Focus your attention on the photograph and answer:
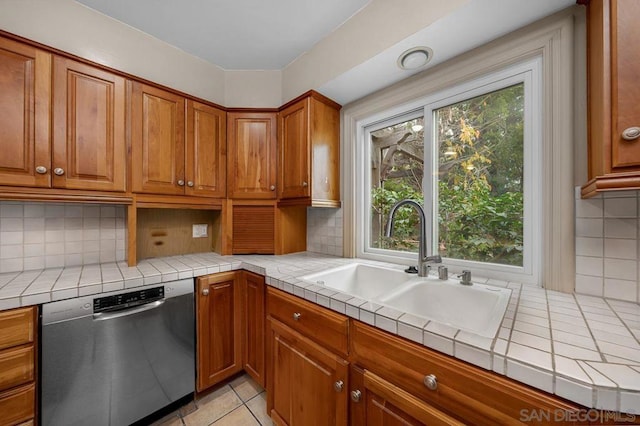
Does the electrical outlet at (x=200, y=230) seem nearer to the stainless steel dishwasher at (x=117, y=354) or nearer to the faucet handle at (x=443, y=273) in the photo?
the stainless steel dishwasher at (x=117, y=354)

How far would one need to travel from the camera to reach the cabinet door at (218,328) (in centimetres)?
152

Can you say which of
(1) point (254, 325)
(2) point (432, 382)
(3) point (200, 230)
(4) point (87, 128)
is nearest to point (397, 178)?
(2) point (432, 382)

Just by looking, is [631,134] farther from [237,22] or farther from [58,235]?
[58,235]

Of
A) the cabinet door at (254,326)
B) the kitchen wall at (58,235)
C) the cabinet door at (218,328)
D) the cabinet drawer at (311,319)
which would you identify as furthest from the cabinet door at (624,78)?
the kitchen wall at (58,235)

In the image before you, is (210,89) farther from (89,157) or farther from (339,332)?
(339,332)

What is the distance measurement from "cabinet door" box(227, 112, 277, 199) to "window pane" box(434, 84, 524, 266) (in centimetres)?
125

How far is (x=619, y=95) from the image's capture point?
2.50 ft

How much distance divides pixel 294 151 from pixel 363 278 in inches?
42.2

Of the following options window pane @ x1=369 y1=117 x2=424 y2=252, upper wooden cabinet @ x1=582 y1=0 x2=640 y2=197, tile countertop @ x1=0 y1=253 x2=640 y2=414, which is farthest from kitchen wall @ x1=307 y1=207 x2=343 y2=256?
upper wooden cabinet @ x1=582 y1=0 x2=640 y2=197

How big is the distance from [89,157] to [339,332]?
1.69 metres

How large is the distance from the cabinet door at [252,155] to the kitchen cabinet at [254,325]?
27.3 inches

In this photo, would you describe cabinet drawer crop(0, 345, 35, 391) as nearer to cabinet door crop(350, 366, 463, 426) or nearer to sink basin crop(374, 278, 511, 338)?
cabinet door crop(350, 366, 463, 426)

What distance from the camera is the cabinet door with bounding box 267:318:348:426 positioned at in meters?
0.97

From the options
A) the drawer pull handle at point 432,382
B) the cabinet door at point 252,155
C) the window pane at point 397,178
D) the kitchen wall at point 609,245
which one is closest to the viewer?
the drawer pull handle at point 432,382
